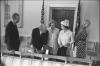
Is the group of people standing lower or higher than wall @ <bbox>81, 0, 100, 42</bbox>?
lower

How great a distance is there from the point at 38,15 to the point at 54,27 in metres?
0.90

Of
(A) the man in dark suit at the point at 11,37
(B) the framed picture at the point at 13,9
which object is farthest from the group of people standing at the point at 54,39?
(B) the framed picture at the point at 13,9

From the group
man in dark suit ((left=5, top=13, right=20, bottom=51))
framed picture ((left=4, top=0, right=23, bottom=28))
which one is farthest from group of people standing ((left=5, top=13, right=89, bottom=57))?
framed picture ((left=4, top=0, right=23, bottom=28))

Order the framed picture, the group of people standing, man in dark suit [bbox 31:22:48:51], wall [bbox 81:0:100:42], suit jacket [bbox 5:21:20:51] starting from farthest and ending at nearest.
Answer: the framed picture < wall [bbox 81:0:100:42] < suit jacket [bbox 5:21:20:51] < man in dark suit [bbox 31:22:48:51] < the group of people standing

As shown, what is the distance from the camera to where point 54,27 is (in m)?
3.84

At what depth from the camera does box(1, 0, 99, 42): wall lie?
13.2ft

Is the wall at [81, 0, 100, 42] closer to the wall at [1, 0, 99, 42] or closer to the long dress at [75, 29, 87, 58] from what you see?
the wall at [1, 0, 99, 42]

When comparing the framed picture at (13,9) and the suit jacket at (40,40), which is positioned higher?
the framed picture at (13,9)

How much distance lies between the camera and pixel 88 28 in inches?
158

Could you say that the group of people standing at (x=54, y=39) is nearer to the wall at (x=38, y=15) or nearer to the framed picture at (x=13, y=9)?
the wall at (x=38, y=15)

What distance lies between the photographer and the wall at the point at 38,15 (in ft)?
13.2

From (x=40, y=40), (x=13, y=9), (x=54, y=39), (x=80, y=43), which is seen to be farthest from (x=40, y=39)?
(x=13, y=9)

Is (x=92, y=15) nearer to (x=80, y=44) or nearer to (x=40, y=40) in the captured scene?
(x=80, y=44)

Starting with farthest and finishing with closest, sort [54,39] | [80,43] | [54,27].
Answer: [54,27] < [54,39] < [80,43]
